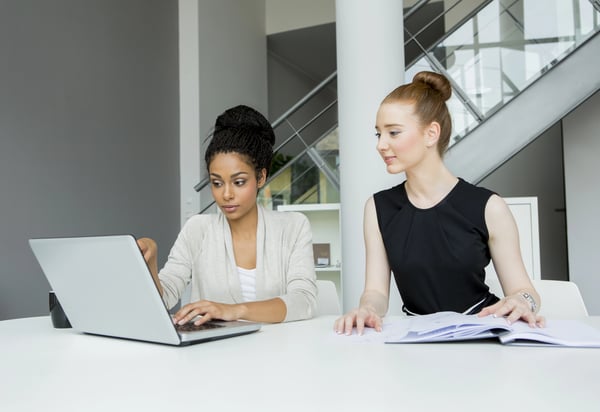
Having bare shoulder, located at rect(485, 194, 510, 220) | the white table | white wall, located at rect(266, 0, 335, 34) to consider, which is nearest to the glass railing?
bare shoulder, located at rect(485, 194, 510, 220)

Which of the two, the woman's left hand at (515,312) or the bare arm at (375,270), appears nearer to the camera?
the woman's left hand at (515,312)

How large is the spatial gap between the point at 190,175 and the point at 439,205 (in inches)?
160

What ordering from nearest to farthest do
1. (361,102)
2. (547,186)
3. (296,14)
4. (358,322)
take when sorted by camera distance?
(358,322) → (361,102) → (547,186) → (296,14)

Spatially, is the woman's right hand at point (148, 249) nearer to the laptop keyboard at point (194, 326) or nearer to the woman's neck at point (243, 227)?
the laptop keyboard at point (194, 326)

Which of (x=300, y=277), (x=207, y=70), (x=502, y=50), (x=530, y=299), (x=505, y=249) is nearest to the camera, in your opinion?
(x=530, y=299)

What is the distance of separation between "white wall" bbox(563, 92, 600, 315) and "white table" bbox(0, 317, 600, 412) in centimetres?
357

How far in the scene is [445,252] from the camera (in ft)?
4.93

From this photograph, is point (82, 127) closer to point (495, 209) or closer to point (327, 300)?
point (327, 300)

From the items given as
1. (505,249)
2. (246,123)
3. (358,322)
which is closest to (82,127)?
(246,123)

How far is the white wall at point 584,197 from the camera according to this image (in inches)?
161

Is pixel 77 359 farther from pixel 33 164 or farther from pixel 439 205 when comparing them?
pixel 33 164

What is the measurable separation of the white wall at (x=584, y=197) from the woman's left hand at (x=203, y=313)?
3575mm

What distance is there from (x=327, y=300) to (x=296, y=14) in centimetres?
577

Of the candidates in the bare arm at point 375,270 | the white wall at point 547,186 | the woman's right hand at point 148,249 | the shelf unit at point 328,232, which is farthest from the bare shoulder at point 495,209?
the white wall at point 547,186
